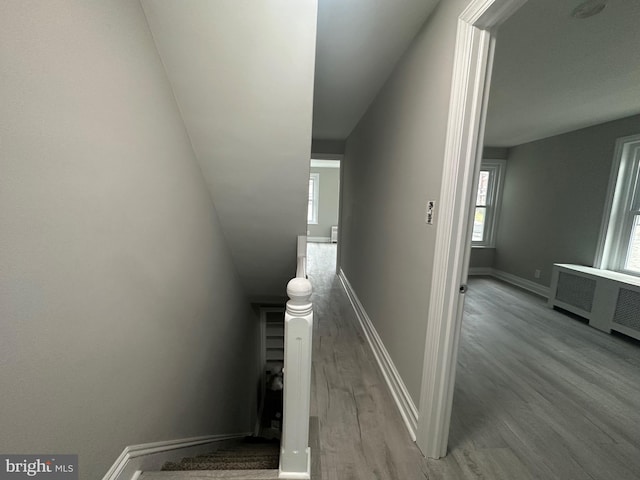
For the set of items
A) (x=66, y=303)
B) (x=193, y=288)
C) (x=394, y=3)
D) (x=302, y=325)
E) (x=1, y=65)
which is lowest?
(x=193, y=288)

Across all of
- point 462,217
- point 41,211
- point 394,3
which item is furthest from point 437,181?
point 41,211

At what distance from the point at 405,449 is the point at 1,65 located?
6.84 ft

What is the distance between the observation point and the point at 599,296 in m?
3.03

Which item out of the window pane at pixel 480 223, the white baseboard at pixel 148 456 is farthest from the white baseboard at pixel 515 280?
the white baseboard at pixel 148 456

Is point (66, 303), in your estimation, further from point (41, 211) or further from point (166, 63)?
point (166, 63)

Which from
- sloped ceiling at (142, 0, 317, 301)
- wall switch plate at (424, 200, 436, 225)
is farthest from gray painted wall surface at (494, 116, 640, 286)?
sloped ceiling at (142, 0, 317, 301)

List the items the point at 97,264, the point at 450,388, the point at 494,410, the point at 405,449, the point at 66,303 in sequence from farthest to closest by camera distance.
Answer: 1. the point at 494,410
2. the point at 405,449
3. the point at 450,388
4. the point at 97,264
5. the point at 66,303

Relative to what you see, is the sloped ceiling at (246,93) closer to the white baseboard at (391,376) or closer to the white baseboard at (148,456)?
the white baseboard at (391,376)

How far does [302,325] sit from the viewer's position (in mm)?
1048

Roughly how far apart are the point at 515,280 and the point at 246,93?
523 centimetres

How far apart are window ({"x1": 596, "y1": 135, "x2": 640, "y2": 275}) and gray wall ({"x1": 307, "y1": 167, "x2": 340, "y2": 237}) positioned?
19.0 feet

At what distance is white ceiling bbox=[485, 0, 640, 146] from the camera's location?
4.99 ft

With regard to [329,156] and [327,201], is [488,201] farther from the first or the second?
[327,201]

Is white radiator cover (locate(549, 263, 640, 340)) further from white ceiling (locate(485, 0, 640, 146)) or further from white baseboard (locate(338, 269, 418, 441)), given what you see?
white baseboard (locate(338, 269, 418, 441))
